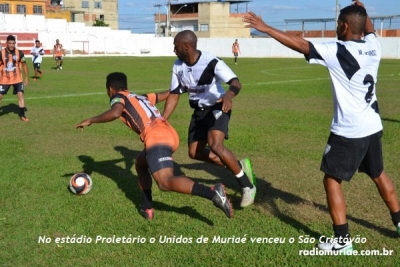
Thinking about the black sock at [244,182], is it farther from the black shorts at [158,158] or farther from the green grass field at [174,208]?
the black shorts at [158,158]

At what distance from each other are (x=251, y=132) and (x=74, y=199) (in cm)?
550

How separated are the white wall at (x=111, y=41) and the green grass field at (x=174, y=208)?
168ft

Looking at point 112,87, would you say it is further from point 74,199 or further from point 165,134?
point 74,199

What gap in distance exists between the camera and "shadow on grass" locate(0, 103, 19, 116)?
14.9m

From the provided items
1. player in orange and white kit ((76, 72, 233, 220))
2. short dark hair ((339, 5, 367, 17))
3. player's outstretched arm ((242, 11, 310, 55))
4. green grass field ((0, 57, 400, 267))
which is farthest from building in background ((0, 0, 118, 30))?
short dark hair ((339, 5, 367, 17))

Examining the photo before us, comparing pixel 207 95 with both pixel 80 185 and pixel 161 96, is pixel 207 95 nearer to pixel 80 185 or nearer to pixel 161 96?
pixel 161 96

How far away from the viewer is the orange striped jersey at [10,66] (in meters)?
13.5

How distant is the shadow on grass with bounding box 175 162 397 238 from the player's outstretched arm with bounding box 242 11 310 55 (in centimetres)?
197

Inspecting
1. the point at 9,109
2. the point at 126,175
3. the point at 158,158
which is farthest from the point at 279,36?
the point at 9,109

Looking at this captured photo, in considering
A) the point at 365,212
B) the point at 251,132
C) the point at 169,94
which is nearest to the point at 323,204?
the point at 365,212

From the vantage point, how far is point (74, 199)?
6.77 metres

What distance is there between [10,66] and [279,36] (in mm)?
10609

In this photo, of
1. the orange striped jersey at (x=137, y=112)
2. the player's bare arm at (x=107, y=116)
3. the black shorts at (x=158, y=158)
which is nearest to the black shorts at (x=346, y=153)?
the black shorts at (x=158, y=158)

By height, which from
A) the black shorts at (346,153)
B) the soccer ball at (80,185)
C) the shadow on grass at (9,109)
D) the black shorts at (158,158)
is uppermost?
the black shorts at (346,153)
